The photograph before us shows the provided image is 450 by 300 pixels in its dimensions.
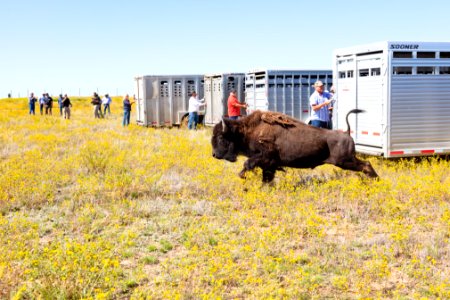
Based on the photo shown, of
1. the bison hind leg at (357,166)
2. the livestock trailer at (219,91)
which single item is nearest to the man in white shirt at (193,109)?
the livestock trailer at (219,91)

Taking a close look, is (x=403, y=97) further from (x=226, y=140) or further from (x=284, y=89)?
(x=284, y=89)

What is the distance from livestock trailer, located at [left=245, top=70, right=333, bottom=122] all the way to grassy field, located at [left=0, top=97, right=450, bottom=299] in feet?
22.0

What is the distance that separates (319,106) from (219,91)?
39.9 ft

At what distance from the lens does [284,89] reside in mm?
18609

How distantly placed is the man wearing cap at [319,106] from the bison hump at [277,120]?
145 centimetres

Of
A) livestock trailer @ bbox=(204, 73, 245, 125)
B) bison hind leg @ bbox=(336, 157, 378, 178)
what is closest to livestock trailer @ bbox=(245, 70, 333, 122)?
livestock trailer @ bbox=(204, 73, 245, 125)

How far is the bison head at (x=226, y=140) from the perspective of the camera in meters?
9.87

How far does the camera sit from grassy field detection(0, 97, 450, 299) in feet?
16.8

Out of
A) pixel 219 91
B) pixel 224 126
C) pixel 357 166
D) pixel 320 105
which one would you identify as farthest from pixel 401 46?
pixel 219 91

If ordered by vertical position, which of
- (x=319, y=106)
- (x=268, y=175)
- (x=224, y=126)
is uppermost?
(x=319, y=106)

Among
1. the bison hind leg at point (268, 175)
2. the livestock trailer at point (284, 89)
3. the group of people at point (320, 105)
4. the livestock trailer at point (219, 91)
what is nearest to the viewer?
the bison hind leg at point (268, 175)

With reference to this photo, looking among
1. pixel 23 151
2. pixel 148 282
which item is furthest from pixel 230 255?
pixel 23 151

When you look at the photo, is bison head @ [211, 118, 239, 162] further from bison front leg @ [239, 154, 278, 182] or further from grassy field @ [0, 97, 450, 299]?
grassy field @ [0, 97, 450, 299]

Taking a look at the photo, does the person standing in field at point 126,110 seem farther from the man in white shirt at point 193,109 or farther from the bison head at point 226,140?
the bison head at point 226,140
